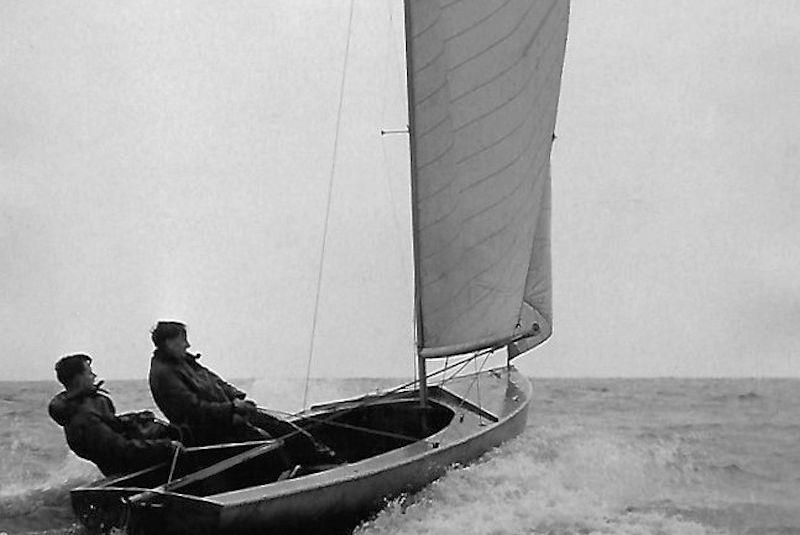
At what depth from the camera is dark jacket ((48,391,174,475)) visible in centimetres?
741

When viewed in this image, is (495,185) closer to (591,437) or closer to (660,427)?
(591,437)

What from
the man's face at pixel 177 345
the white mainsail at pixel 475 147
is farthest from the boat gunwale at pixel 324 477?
the white mainsail at pixel 475 147

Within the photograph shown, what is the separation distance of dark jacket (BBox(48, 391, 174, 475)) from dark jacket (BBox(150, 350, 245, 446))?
1.29 feet

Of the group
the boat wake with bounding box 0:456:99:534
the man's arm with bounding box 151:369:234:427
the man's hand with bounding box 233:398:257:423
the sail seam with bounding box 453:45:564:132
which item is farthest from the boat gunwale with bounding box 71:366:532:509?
the sail seam with bounding box 453:45:564:132

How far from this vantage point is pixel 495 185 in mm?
10188

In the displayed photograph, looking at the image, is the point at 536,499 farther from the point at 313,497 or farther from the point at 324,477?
the point at 313,497

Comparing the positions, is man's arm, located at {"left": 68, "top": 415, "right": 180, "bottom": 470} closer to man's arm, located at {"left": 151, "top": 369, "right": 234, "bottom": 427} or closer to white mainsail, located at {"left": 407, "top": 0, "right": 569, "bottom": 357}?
man's arm, located at {"left": 151, "top": 369, "right": 234, "bottom": 427}

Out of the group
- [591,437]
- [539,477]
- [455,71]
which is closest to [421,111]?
[455,71]

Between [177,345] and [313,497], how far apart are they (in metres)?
1.86

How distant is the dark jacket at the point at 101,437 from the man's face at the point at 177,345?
2.20ft

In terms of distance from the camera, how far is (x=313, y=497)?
23.8 feet

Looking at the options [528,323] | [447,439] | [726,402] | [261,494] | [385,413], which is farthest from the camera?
[726,402]

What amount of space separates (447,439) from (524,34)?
13.6 feet

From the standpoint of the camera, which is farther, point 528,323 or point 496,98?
point 528,323
